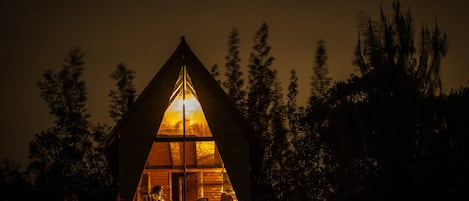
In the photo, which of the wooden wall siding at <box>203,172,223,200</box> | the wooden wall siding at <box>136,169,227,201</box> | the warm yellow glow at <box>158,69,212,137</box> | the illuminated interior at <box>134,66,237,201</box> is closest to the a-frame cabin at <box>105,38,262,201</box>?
the warm yellow glow at <box>158,69,212,137</box>

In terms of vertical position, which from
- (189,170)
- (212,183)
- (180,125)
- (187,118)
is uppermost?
(187,118)

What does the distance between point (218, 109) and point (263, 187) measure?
6.03m

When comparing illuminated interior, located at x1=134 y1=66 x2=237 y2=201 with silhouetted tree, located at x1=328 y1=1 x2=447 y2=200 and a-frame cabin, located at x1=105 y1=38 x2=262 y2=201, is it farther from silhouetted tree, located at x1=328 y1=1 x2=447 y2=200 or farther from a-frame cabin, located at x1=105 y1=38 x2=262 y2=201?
silhouetted tree, located at x1=328 y1=1 x2=447 y2=200

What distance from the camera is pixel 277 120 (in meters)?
16.2

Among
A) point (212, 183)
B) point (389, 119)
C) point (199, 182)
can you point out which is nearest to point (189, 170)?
point (199, 182)

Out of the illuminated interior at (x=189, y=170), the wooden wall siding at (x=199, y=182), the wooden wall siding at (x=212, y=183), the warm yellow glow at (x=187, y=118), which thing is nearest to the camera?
the warm yellow glow at (x=187, y=118)

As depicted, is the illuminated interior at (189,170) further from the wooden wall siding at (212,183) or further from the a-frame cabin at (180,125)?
the a-frame cabin at (180,125)

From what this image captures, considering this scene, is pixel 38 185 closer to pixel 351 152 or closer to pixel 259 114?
pixel 259 114

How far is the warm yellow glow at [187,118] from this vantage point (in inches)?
444

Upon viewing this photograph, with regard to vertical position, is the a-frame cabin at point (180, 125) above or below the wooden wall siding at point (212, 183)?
above

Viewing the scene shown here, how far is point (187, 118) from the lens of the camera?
37.4ft

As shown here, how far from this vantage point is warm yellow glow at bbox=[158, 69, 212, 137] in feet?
37.0

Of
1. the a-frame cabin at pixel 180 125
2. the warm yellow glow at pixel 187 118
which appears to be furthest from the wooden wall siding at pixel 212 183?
the warm yellow glow at pixel 187 118

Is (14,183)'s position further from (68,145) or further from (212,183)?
(212,183)
